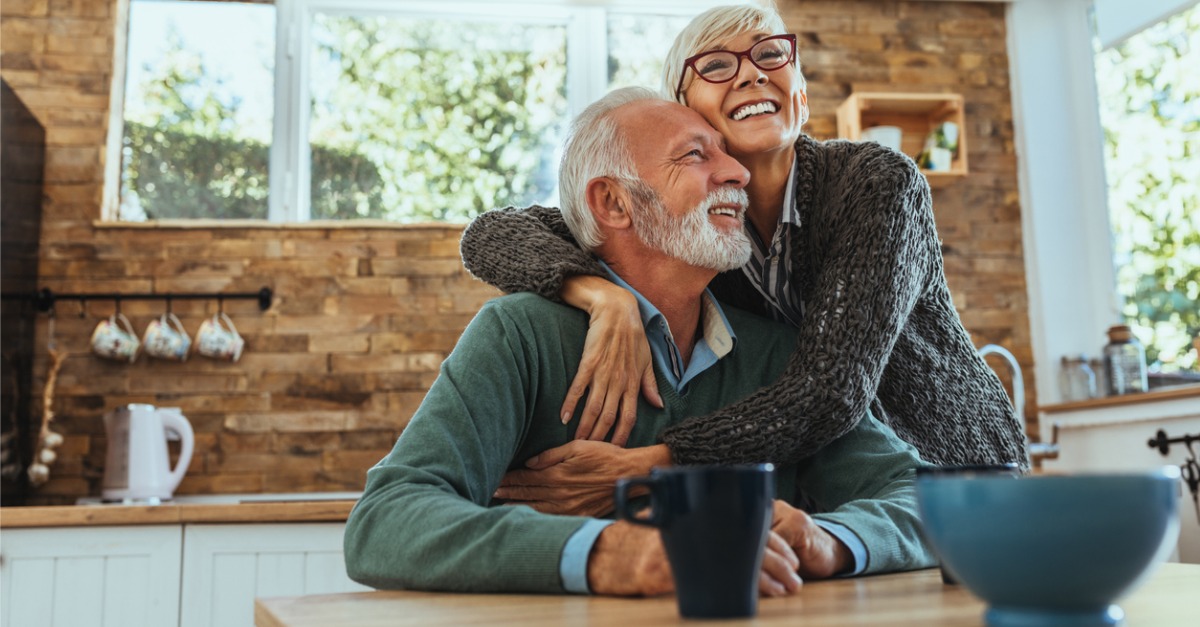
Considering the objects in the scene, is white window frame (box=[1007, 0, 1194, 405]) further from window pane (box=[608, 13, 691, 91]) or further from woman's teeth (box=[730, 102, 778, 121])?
woman's teeth (box=[730, 102, 778, 121])

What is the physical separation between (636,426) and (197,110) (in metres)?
2.83

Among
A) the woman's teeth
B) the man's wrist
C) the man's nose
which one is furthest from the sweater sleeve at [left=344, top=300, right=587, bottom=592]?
the woman's teeth

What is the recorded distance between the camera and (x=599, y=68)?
3742 millimetres

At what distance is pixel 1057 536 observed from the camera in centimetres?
52

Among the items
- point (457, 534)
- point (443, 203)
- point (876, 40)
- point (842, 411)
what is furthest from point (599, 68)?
point (457, 534)

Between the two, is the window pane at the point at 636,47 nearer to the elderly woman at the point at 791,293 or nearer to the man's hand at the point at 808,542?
the elderly woman at the point at 791,293

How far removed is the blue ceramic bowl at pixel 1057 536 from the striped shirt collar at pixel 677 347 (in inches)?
30.6

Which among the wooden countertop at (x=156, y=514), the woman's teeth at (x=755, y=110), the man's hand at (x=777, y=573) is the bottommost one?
the wooden countertop at (x=156, y=514)

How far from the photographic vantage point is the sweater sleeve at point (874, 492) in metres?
0.99

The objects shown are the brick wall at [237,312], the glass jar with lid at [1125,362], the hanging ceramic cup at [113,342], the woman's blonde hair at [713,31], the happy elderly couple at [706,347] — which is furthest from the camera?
the glass jar with lid at [1125,362]

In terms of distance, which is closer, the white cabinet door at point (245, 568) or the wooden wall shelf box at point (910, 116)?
the white cabinet door at point (245, 568)

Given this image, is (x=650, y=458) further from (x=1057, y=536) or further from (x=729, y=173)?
(x=1057, y=536)

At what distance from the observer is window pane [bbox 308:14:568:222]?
3.60m

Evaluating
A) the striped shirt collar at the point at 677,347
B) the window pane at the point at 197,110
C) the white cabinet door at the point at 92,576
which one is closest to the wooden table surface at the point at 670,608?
the striped shirt collar at the point at 677,347
